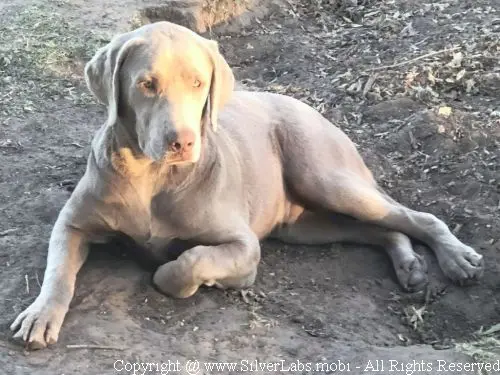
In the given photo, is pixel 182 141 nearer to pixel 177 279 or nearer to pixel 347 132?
pixel 177 279

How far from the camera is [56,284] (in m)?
4.26

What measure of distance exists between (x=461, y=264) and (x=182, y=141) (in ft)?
5.83

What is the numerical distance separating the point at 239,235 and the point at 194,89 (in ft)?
2.79

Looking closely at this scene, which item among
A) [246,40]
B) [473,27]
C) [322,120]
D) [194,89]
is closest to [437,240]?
[322,120]

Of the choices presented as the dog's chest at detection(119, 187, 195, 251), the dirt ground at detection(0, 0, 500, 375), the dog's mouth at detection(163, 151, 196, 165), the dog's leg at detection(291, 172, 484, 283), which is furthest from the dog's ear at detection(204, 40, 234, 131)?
the dog's leg at detection(291, 172, 484, 283)

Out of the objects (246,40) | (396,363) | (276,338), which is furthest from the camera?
(246,40)

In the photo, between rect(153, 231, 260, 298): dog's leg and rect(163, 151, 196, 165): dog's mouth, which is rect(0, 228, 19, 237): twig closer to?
rect(153, 231, 260, 298): dog's leg

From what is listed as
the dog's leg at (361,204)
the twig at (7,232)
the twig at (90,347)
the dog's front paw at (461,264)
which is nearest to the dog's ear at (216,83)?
the dog's leg at (361,204)

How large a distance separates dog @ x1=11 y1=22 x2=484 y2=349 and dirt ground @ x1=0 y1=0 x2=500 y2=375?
0.41ft

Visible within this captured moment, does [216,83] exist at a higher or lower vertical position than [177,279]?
higher

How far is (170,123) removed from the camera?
157 inches

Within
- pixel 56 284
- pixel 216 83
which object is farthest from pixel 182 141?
pixel 56 284

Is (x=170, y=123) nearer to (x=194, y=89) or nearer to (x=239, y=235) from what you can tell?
(x=194, y=89)

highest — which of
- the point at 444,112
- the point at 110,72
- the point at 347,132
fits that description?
the point at 110,72
